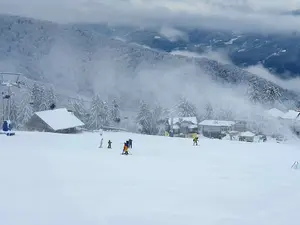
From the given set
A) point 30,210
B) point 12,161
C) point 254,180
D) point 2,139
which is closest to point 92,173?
point 12,161

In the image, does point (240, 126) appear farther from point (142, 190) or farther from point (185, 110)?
point (142, 190)

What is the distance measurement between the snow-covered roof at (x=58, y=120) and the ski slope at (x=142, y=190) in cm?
2590

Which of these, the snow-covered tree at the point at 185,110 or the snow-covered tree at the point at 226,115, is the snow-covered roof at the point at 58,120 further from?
the snow-covered tree at the point at 226,115

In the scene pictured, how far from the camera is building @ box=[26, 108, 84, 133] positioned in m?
49.8

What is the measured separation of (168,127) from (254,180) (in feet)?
266

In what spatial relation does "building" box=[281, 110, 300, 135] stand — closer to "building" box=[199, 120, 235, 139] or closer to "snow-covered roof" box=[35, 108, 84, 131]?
"building" box=[199, 120, 235, 139]

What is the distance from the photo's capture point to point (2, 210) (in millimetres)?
11914

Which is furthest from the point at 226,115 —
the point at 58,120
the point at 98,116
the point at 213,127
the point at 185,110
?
the point at 58,120

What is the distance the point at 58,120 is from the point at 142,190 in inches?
1496

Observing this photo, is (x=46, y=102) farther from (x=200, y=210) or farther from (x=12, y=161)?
(x=200, y=210)

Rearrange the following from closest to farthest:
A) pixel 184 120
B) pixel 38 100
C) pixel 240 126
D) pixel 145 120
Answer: pixel 38 100 → pixel 145 120 → pixel 184 120 → pixel 240 126

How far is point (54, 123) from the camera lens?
5053 centimetres

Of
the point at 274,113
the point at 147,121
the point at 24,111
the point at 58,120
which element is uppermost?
the point at 274,113

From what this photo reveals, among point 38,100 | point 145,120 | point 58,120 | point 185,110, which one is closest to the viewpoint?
point 58,120
